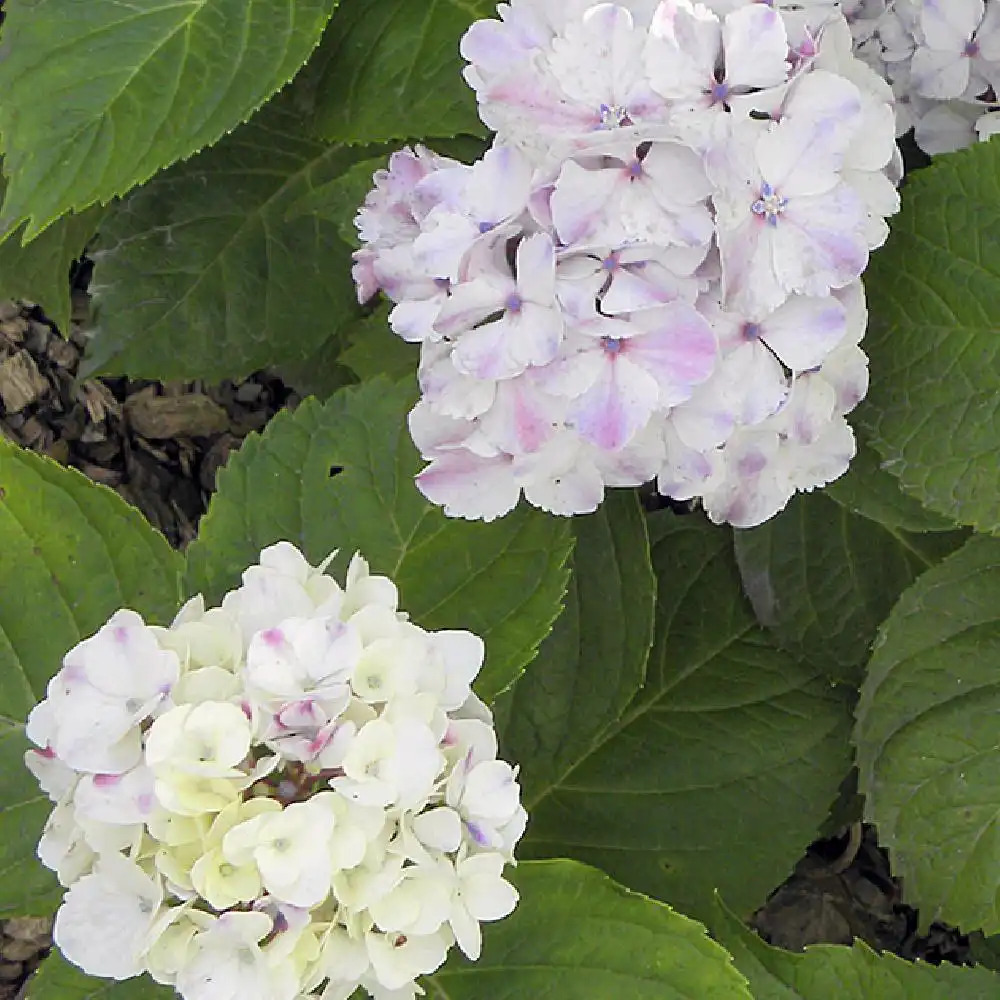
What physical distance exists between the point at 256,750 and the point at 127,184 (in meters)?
0.54

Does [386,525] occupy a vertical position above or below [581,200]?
below

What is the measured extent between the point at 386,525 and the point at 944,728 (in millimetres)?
540

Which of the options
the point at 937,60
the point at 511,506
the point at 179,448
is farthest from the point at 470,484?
the point at 179,448

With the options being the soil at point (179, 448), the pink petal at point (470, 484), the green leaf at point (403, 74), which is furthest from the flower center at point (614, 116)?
the soil at point (179, 448)

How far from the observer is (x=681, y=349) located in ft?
2.77

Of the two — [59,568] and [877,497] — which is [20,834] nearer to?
[59,568]

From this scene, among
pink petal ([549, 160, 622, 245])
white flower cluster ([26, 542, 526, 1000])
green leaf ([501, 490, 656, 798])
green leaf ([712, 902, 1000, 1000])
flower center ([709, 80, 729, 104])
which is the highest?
flower center ([709, 80, 729, 104])

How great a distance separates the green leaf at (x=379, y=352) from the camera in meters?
1.34

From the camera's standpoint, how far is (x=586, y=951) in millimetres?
954

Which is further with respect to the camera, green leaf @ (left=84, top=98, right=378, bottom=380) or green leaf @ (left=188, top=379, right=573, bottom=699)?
green leaf @ (left=84, top=98, right=378, bottom=380)

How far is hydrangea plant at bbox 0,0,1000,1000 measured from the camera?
0.76 meters

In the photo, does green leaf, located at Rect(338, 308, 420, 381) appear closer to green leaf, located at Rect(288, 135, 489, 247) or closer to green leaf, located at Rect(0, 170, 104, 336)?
green leaf, located at Rect(288, 135, 489, 247)

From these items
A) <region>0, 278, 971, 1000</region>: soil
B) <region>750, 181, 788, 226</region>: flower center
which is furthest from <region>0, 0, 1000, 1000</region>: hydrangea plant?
<region>0, 278, 971, 1000</region>: soil

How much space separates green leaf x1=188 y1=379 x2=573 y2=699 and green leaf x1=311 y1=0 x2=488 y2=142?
271mm
